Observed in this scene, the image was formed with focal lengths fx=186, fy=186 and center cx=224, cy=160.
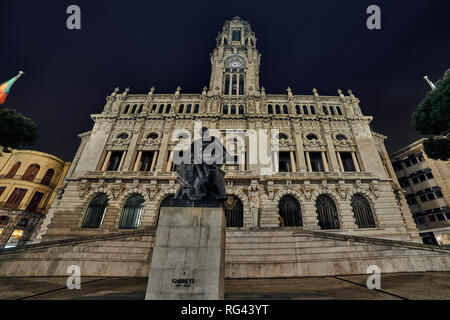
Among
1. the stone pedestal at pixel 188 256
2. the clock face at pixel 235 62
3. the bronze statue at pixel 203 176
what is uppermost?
the clock face at pixel 235 62

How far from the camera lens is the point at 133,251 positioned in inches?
437

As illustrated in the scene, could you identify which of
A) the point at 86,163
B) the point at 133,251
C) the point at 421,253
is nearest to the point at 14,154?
the point at 86,163

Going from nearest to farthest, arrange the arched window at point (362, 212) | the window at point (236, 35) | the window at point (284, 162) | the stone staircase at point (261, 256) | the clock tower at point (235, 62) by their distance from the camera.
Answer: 1. the stone staircase at point (261, 256)
2. the arched window at point (362, 212)
3. the window at point (284, 162)
4. the clock tower at point (235, 62)
5. the window at point (236, 35)

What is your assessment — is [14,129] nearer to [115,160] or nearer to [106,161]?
[106,161]

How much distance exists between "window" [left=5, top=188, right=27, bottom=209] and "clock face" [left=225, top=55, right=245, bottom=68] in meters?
38.2

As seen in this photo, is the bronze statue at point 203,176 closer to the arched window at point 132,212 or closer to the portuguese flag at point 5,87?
the arched window at point 132,212

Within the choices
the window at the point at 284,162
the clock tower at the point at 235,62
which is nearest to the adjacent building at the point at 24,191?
the clock tower at the point at 235,62

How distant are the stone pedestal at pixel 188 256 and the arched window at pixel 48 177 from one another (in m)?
39.1

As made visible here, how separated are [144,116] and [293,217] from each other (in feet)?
71.4

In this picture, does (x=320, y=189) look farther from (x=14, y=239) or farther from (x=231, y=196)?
(x=14, y=239)

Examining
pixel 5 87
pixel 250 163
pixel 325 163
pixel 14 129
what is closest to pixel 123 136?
pixel 14 129

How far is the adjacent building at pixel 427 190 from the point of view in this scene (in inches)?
1080

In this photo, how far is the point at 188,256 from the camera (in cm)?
430

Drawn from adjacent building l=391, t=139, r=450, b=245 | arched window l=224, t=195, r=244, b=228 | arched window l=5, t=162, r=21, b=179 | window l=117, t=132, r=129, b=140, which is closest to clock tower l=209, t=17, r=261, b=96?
window l=117, t=132, r=129, b=140
